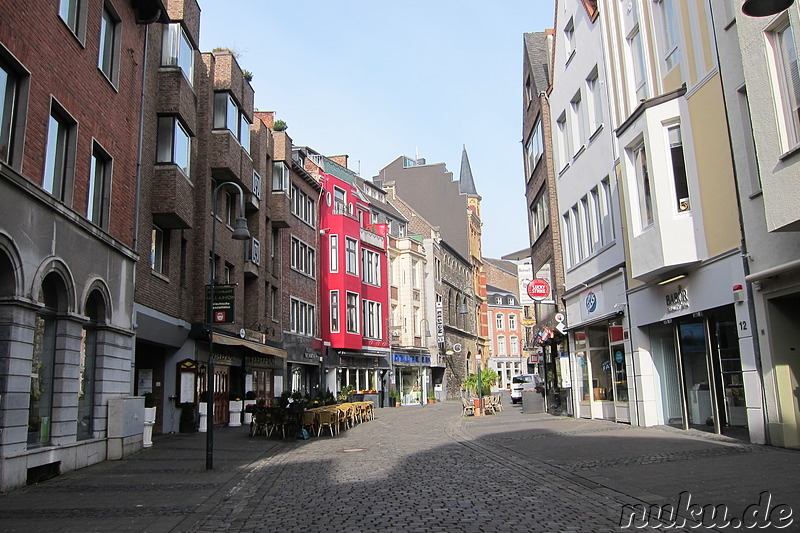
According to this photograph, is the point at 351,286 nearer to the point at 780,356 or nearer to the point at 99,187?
the point at 99,187

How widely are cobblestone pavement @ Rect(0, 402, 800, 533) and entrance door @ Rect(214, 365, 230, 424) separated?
8882mm

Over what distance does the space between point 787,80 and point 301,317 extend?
28937 millimetres

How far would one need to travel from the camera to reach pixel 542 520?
7.47 metres

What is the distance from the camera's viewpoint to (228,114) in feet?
81.1

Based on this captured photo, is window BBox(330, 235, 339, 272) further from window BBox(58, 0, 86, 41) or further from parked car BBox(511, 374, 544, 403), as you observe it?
window BBox(58, 0, 86, 41)

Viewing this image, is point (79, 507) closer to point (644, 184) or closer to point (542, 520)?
point (542, 520)

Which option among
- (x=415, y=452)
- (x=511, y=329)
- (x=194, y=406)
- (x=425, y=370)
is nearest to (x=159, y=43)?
(x=194, y=406)

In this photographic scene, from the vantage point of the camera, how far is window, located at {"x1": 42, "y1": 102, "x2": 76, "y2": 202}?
12.5 meters

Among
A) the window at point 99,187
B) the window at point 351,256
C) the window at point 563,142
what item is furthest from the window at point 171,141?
the window at point 351,256

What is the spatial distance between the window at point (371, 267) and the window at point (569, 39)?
24.3m

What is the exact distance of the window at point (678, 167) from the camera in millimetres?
14648

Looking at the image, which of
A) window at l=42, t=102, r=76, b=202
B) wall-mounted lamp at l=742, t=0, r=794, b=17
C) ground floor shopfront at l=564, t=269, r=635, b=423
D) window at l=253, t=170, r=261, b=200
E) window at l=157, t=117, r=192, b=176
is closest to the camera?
wall-mounted lamp at l=742, t=0, r=794, b=17

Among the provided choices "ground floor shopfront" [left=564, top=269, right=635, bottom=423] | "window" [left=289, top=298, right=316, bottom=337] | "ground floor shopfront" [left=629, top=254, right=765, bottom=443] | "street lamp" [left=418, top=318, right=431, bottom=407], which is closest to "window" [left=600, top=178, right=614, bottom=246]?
"ground floor shopfront" [left=564, top=269, right=635, bottom=423]

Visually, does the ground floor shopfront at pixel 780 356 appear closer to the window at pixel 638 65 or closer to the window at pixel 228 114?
Answer: the window at pixel 638 65
